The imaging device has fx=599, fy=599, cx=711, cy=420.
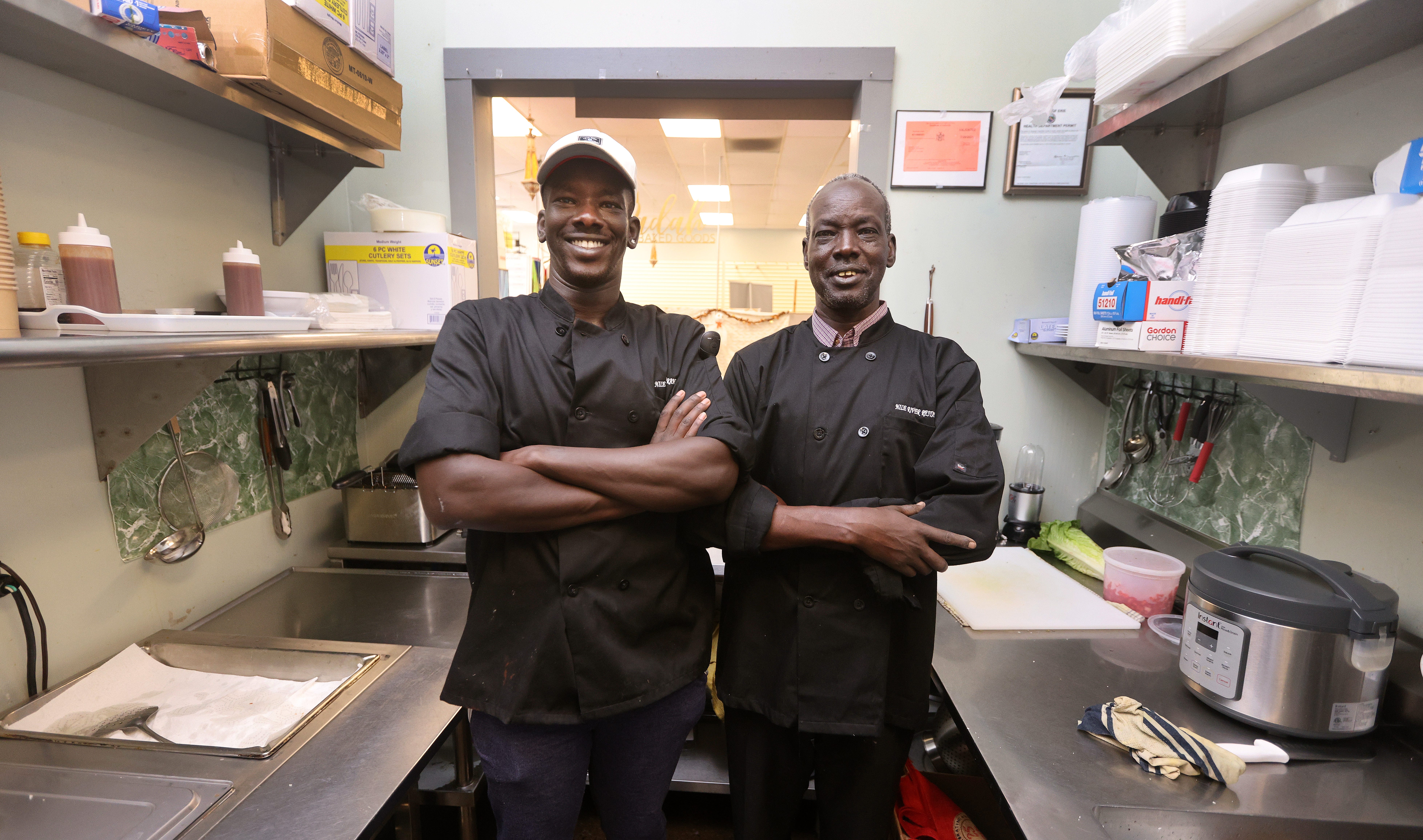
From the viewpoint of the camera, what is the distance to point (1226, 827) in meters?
0.93

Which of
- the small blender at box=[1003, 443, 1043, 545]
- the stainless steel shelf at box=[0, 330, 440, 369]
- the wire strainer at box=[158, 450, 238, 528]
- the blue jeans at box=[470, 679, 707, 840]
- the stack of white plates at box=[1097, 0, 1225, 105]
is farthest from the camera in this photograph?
the small blender at box=[1003, 443, 1043, 545]

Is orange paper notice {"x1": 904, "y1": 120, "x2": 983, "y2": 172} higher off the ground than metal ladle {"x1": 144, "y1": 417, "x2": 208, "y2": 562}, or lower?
higher

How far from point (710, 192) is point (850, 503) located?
618 centimetres

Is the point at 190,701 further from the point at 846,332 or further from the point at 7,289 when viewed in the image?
the point at 846,332

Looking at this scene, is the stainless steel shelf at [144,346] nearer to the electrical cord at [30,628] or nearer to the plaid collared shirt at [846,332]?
the electrical cord at [30,628]

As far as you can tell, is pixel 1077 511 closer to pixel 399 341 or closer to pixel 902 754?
pixel 902 754

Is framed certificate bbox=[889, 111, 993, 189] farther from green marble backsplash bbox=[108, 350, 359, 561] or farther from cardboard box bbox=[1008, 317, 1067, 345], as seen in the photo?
green marble backsplash bbox=[108, 350, 359, 561]

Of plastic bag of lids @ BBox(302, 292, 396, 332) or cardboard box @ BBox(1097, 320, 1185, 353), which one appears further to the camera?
plastic bag of lids @ BBox(302, 292, 396, 332)

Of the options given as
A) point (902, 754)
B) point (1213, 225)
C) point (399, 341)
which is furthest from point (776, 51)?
point (902, 754)

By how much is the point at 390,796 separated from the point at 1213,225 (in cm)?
179

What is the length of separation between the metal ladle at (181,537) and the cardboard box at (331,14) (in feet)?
3.08

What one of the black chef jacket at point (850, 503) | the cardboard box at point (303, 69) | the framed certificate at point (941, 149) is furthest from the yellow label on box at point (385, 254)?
the framed certificate at point (941, 149)

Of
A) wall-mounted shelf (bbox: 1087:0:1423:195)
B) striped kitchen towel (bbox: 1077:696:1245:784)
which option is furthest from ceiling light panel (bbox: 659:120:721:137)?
striped kitchen towel (bbox: 1077:696:1245:784)

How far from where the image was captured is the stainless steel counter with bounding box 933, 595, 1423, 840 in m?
0.93
